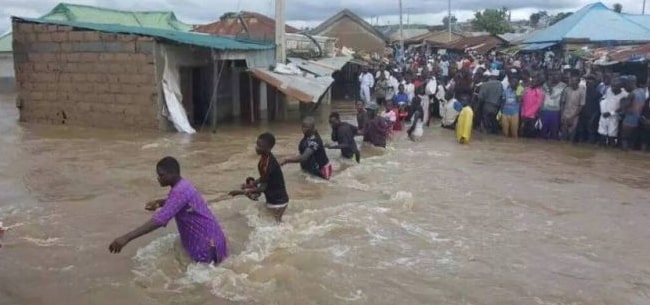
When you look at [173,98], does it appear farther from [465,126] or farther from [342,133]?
[465,126]

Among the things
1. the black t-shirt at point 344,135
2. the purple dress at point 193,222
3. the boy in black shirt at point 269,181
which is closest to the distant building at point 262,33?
the black t-shirt at point 344,135

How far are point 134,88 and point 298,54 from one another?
10.9 meters

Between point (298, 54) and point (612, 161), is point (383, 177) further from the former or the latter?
point (298, 54)

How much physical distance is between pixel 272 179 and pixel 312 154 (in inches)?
65.6

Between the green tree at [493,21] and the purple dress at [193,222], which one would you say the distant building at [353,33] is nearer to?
the green tree at [493,21]

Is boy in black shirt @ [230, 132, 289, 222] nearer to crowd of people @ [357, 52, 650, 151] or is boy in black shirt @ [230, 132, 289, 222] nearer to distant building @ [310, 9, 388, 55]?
crowd of people @ [357, 52, 650, 151]

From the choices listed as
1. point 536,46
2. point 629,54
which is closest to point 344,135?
point 629,54

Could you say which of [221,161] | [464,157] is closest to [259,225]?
[221,161]

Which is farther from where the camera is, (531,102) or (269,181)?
(531,102)

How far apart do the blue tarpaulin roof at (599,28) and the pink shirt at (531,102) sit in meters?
6.85

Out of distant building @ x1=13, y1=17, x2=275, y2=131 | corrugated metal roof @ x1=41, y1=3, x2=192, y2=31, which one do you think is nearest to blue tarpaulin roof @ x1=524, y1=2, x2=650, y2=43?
distant building @ x1=13, y1=17, x2=275, y2=131

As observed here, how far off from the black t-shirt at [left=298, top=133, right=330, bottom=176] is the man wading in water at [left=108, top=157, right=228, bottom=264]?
260cm

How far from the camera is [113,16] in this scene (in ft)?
87.8

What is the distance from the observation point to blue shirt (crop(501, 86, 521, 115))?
542 inches
